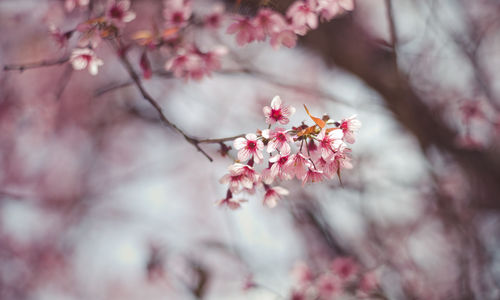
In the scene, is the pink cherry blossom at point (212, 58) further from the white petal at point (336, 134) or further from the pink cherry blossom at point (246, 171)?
the white petal at point (336, 134)

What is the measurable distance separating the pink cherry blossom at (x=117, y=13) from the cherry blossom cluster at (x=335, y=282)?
2.12 m

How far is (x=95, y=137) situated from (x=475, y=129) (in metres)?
5.09

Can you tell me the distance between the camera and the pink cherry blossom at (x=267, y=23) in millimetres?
1459

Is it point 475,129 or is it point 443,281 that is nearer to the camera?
point 475,129

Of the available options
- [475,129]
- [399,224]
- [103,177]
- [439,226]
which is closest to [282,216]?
[399,224]

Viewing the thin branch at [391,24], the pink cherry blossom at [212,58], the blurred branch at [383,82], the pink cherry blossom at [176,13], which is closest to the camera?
the pink cherry blossom at [176,13]

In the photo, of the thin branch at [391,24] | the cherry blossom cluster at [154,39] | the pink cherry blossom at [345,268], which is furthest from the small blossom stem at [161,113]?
the pink cherry blossom at [345,268]

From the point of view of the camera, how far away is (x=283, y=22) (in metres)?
1.46

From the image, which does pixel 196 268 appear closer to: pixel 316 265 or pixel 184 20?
pixel 184 20

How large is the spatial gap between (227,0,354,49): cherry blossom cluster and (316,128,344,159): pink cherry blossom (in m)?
0.53

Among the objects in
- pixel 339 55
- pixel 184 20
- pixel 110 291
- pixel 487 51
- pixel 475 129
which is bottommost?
pixel 110 291

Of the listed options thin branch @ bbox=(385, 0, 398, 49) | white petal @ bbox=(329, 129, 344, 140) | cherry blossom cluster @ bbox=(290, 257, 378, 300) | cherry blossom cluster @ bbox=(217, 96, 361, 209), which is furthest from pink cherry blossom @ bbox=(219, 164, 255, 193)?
cherry blossom cluster @ bbox=(290, 257, 378, 300)

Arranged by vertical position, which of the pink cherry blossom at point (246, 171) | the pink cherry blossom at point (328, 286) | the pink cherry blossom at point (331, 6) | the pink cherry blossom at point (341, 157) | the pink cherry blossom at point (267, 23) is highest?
the pink cherry blossom at point (331, 6)

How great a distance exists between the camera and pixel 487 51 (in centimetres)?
350
